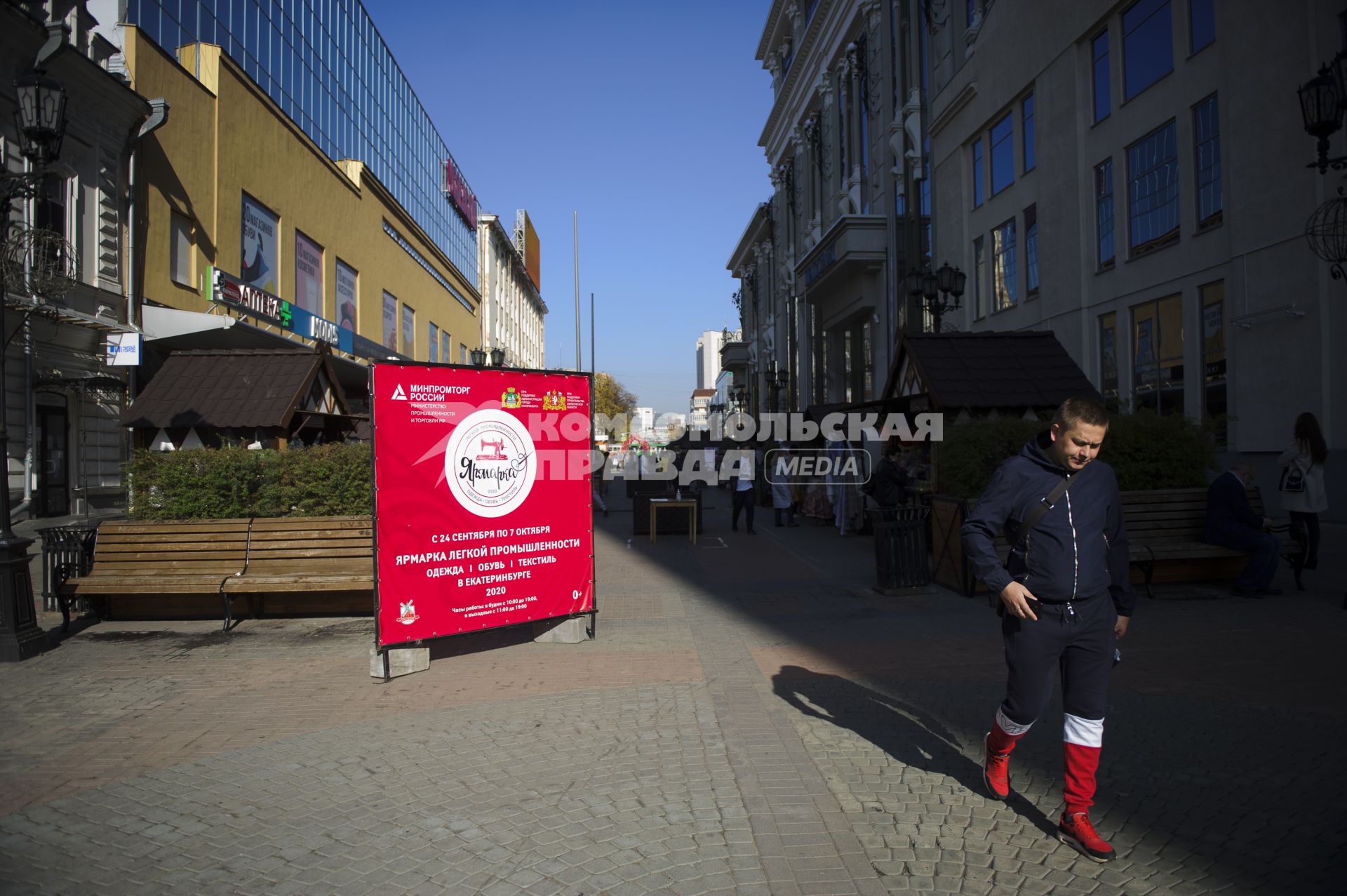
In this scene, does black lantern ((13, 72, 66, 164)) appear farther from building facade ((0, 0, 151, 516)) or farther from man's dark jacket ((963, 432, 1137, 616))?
man's dark jacket ((963, 432, 1137, 616))

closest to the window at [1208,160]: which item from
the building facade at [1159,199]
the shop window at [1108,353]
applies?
the building facade at [1159,199]

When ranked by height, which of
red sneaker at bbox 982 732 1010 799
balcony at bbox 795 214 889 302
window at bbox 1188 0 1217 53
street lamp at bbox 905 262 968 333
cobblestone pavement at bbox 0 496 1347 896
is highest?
window at bbox 1188 0 1217 53

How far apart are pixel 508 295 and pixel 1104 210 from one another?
76046 mm

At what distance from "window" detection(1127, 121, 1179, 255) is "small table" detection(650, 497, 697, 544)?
37.8 feet

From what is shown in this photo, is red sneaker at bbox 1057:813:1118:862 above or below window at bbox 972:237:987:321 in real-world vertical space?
below

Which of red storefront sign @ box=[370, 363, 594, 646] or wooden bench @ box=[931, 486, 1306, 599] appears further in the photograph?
wooden bench @ box=[931, 486, 1306, 599]

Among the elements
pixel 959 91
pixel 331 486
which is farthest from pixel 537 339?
pixel 331 486

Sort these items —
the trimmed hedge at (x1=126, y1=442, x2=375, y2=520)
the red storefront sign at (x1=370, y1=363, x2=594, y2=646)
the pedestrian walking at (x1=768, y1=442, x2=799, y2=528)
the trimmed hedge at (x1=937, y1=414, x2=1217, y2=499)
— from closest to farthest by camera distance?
the red storefront sign at (x1=370, y1=363, x2=594, y2=646) < the trimmed hedge at (x1=126, y1=442, x2=375, y2=520) < the trimmed hedge at (x1=937, y1=414, x2=1217, y2=499) < the pedestrian walking at (x1=768, y1=442, x2=799, y2=528)

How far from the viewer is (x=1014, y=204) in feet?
80.1

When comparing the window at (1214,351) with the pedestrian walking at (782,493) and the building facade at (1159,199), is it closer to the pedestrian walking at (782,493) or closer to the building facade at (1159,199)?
the building facade at (1159,199)

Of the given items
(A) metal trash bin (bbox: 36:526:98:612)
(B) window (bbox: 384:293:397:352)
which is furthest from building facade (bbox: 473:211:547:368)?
(A) metal trash bin (bbox: 36:526:98:612)

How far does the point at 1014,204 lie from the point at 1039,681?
23520 millimetres

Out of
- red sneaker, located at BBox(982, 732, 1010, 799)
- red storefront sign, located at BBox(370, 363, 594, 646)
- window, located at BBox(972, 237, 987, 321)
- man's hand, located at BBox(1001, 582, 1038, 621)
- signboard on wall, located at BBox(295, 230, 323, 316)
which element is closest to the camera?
man's hand, located at BBox(1001, 582, 1038, 621)

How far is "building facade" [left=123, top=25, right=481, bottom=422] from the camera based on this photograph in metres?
22.9
